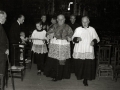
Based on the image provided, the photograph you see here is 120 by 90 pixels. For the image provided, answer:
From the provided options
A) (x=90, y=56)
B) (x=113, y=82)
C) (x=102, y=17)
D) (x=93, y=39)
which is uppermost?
(x=102, y=17)

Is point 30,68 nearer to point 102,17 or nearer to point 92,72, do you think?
point 92,72

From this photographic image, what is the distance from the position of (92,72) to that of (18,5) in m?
9.17

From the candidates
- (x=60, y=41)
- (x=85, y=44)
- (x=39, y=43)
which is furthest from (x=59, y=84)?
(x=39, y=43)

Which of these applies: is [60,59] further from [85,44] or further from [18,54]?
[18,54]

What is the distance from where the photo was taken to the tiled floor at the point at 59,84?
5.88 m

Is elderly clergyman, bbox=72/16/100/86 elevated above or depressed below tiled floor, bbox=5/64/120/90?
above

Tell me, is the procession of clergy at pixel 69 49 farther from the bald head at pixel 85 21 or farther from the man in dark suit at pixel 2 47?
the man in dark suit at pixel 2 47

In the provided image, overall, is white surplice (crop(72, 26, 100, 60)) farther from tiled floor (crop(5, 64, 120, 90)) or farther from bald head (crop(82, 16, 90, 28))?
tiled floor (crop(5, 64, 120, 90))

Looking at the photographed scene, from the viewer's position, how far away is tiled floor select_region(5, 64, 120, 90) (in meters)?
5.88

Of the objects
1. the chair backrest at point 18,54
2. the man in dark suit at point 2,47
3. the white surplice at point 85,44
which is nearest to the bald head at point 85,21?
the white surplice at point 85,44

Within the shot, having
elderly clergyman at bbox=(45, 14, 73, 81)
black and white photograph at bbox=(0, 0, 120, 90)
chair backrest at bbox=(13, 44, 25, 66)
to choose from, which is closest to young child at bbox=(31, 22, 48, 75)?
black and white photograph at bbox=(0, 0, 120, 90)

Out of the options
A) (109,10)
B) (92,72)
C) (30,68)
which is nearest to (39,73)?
(30,68)

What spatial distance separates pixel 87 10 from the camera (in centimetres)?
Result: 1432

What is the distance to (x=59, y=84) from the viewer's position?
6.23 m
